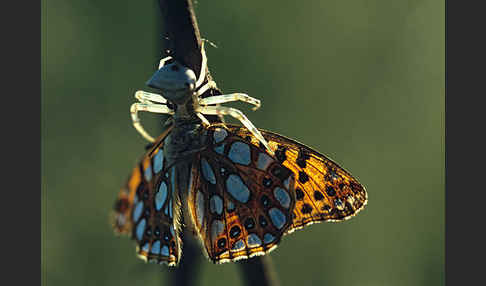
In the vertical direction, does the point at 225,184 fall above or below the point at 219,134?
below

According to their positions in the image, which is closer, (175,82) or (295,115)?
(175,82)

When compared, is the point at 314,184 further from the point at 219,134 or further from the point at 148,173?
the point at 148,173

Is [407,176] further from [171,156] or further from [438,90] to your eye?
[171,156]

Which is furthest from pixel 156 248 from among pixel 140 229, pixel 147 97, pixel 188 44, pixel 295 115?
pixel 295 115

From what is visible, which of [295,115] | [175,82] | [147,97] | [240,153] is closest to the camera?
[175,82]

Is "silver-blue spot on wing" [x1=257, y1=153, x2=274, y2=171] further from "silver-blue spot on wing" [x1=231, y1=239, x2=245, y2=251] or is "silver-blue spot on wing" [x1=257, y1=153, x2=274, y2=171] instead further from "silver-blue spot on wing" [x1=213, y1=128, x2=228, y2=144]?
"silver-blue spot on wing" [x1=231, y1=239, x2=245, y2=251]

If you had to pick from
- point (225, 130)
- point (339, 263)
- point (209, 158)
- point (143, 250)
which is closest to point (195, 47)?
point (225, 130)

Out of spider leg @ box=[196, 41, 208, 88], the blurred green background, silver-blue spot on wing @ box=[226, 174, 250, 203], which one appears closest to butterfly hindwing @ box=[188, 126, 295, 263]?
silver-blue spot on wing @ box=[226, 174, 250, 203]
